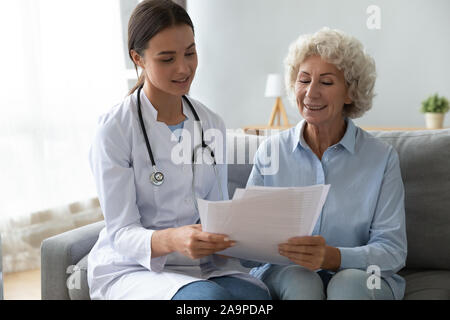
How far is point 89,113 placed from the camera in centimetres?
362

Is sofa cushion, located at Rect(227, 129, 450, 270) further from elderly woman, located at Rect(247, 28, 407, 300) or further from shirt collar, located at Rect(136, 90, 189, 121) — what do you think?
shirt collar, located at Rect(136, 90, 189, 121)

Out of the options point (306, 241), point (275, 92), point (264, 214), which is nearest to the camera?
point (264, 214)

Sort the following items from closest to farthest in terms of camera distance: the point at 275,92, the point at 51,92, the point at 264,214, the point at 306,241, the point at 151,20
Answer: the point at 264,214, the point at 306,241, the point at 151,20, the point at 51,92, the point at 275,92

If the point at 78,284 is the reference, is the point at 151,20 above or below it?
above

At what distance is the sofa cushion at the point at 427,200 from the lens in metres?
1.72

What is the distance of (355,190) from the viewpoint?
156 centimetres

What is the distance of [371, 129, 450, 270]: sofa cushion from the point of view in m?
1.72

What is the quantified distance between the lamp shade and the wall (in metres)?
0.22

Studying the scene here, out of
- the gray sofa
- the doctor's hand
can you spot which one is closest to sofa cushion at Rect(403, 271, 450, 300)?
the gray sofa

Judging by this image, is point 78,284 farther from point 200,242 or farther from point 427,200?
point 427,200

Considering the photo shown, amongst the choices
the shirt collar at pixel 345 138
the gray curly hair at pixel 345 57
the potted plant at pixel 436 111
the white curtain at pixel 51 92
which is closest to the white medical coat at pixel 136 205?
the shirt collar at pixel 345 138

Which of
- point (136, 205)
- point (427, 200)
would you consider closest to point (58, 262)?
point (136, 205)

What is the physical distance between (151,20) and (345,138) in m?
0.70

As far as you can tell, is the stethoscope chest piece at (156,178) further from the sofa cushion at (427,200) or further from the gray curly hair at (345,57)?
the sofa cushion at (427,200)
